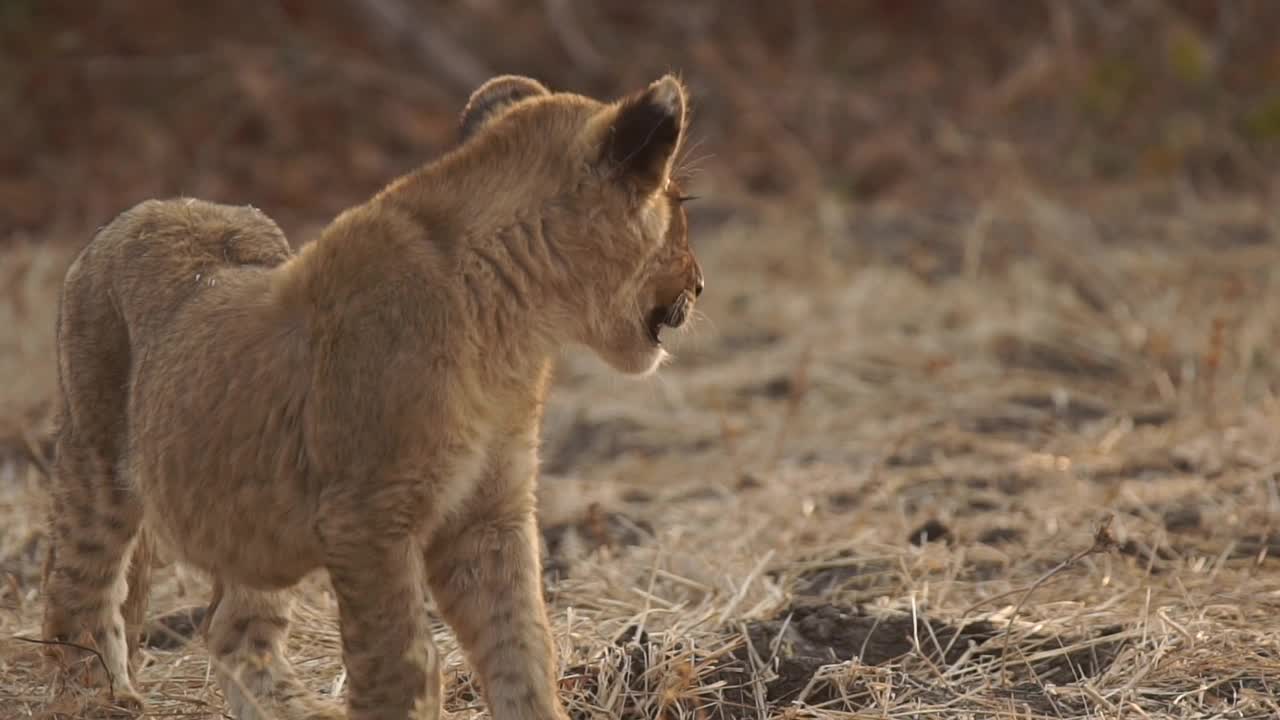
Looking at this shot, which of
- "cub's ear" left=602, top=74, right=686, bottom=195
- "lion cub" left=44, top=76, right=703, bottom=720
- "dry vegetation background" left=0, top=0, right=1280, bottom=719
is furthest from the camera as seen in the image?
"dry vegetation background" left=0, top=0, right=1280, bottom=719

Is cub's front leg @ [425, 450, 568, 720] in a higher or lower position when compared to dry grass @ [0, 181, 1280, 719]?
higher

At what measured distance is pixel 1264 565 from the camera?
18.8ft

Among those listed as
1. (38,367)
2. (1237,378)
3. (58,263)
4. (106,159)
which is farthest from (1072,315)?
(106,159)

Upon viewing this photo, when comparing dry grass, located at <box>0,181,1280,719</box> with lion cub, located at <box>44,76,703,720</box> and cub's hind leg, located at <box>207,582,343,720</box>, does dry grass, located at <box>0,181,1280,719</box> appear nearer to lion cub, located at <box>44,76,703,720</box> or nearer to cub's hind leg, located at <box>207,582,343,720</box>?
cub's hind leg, located at <box>207,582,343,720</box>

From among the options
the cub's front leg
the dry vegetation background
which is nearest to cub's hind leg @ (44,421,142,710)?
the dry vegetation background

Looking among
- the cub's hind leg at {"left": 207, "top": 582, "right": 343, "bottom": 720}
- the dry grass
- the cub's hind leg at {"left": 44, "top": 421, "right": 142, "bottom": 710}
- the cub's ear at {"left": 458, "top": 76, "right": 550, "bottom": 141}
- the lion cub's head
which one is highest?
the cub's ear at {"left": 458, "top": 76, "right": 550, "bottom": 141}

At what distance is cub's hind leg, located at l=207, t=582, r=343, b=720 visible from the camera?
4762 millimetres

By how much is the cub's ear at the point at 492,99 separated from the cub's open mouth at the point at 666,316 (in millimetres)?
650

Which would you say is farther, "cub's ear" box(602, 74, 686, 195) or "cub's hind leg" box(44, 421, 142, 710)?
"cub's hind leg" box(44, 421, 142, 710)

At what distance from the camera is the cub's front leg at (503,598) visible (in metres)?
4.28

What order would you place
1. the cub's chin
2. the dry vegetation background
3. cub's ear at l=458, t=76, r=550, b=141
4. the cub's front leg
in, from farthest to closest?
the dry vegetation background, cub's ear at l=458, t=76, r=550, b=141, the cub's chin, the cub's front leg

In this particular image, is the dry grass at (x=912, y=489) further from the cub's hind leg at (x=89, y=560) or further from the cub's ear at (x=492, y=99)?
the cub's ear at (x=492, y=99)

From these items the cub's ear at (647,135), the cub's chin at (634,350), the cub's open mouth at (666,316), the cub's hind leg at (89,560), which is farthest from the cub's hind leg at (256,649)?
the cub's ear at (647,135)

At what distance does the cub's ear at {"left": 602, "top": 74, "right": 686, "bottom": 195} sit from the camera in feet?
13.3
